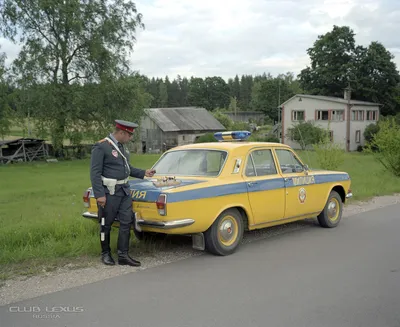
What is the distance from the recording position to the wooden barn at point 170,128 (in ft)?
206

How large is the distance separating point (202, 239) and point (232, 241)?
48cm

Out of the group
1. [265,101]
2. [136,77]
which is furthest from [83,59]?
[265,101]

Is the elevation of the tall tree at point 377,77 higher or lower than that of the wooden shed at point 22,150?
higher

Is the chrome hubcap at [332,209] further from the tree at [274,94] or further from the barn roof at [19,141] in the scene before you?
the tree at [274,94]

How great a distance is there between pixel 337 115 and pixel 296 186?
4993 cm

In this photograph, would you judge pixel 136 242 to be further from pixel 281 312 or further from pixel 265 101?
pixel 265 101

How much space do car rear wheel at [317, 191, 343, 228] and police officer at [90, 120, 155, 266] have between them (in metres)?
4.06

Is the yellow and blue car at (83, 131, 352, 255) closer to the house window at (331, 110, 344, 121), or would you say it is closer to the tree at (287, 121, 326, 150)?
the tree at (287, 121, 326, 150)

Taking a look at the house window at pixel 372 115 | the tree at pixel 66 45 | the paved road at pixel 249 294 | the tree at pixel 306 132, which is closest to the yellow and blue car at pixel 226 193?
the paved road at pixel 249 294

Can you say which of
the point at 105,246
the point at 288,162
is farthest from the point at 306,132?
the point at 105,246

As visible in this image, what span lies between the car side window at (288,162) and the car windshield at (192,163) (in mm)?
1268

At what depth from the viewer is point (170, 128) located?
6244cm

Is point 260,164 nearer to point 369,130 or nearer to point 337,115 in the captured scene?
point 369,130

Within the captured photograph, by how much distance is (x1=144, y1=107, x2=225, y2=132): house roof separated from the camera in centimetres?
6306
